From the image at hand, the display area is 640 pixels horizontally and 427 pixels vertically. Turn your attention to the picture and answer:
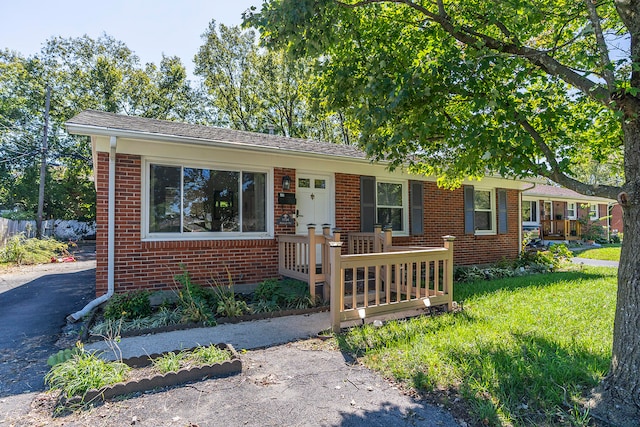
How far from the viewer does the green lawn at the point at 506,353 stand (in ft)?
9.58

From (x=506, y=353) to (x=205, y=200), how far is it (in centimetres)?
545

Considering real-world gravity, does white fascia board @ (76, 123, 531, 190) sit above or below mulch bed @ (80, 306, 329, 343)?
above

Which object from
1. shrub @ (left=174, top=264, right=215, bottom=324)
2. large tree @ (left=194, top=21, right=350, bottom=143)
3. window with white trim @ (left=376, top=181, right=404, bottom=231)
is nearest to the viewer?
shrub @ (left=174, top=264, right=215, bottom=324)

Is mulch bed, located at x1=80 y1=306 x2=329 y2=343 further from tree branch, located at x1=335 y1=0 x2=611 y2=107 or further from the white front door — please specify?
tree branch, located at x1=335 y1=0 x2=611 y2=107

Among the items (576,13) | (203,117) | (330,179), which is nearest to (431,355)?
(576,13)

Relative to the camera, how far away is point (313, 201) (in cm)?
800

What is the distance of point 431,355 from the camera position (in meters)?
3.84

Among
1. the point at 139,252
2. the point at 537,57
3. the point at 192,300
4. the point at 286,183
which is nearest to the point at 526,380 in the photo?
the point at 537,57

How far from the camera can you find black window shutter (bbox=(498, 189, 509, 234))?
11.3 metres

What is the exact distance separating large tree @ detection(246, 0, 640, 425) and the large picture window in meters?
3.01

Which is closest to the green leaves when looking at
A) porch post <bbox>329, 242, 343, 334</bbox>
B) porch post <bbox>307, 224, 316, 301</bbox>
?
porch post <bbox>329, 242, 343, 334</bbox>

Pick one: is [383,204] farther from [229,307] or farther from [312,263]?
[229,307]

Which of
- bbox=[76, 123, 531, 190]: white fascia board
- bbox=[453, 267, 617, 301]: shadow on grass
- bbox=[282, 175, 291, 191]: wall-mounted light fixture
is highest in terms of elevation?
bbox=[76, 123, 531, 190]: white fascia board

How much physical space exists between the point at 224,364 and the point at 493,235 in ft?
32.5
